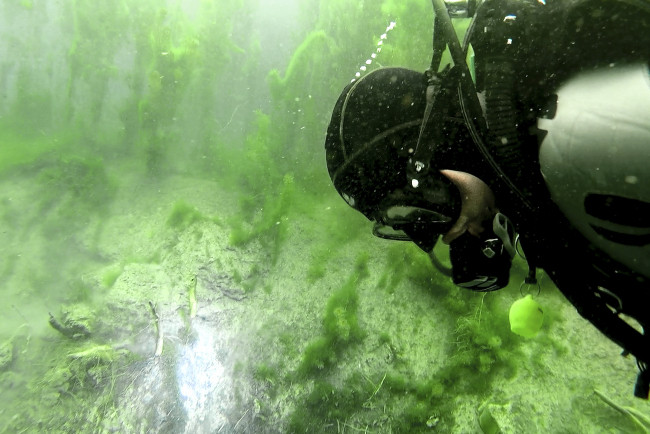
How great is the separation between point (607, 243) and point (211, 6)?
29.9 feet

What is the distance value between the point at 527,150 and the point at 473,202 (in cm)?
27

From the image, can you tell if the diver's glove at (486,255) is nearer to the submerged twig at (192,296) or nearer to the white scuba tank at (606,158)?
the white scuba tank at (606,158)

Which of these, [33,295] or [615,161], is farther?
[33,295]

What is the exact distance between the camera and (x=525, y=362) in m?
3.66

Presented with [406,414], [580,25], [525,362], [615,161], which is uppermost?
[580,25]

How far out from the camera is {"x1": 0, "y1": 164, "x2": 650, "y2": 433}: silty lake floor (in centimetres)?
358

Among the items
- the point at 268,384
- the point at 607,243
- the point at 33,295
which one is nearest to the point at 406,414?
the point at 268,384

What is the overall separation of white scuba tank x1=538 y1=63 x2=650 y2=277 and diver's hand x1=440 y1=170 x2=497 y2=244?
0.28 metres

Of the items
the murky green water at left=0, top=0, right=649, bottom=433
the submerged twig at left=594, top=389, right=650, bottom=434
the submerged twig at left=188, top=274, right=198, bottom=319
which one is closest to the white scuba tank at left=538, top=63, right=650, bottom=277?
the submerged twig at left=594, top=389, right=650, bottom=434

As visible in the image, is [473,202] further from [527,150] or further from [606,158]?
[606,158]

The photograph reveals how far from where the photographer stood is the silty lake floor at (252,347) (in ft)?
11.7

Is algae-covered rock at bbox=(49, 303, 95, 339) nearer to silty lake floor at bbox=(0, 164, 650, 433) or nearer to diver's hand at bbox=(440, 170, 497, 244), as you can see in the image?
silty lake floor at bbox=(0, 164, 650, 433)

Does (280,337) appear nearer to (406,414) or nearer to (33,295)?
(406,414)

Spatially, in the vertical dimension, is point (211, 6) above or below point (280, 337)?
above
